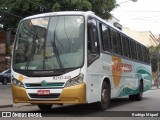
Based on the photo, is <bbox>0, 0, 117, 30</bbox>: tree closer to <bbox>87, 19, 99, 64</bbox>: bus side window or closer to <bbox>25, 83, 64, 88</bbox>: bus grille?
<bbox>87, 19, 99, 64</bbox>: bus side window

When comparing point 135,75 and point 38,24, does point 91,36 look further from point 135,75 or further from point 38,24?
point 135,75

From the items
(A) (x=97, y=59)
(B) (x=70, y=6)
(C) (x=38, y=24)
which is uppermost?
(B) (x=70, y=6)

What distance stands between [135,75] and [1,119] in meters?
10.3

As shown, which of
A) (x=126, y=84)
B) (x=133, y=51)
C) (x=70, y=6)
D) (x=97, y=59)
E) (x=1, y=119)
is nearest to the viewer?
(x=1, y=119)

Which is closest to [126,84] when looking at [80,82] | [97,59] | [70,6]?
[97,59]

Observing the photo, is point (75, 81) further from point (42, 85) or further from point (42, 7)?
point (42, 7)

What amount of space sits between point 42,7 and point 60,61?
17.4m

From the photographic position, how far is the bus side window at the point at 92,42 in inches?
494

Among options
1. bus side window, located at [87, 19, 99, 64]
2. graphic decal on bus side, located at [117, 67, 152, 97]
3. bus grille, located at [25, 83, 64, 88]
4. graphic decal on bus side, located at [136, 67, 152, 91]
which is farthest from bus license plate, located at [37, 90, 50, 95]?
graphic decal on bus side, located at [136, 67, 152, 91]

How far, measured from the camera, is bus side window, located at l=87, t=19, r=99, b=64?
41.2 ft

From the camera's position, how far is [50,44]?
1247 centimetres

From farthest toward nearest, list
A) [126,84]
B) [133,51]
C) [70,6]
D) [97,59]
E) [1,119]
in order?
[70,6]
[133,51]
[126,84]
[97,59]
[1,119]

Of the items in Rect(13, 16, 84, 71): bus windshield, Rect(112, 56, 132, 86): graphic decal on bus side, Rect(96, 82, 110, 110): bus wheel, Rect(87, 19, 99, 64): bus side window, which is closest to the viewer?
Rect(13, 16, 84, 71): bus windshield

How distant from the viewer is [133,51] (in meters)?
20.2
